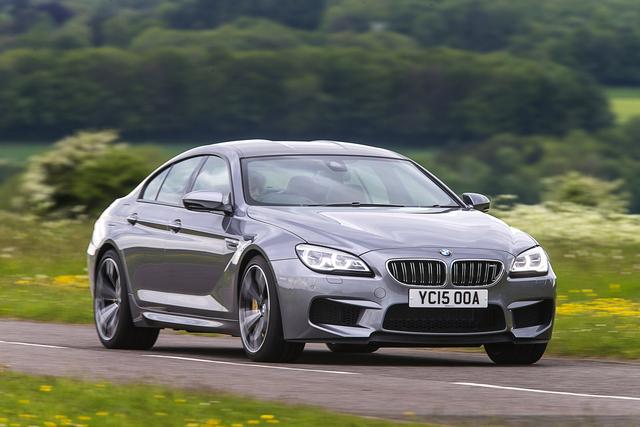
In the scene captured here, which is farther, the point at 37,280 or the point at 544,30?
the point at 544,30

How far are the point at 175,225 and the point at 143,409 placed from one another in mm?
4345

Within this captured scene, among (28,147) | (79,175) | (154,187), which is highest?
(154,187)

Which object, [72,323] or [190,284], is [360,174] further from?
[72,323]

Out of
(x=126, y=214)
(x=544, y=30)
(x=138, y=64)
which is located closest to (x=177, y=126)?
(x=138, y=64)

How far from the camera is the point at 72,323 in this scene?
1702 centimetres

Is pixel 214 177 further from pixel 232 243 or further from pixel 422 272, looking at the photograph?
pixel 422 272

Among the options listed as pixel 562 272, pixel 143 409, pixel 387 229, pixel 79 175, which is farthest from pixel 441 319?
pixel 79 175

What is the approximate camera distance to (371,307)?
417 inches

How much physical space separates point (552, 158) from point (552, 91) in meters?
15.8

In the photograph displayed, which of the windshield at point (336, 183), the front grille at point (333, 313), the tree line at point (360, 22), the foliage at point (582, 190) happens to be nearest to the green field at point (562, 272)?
the windshield at point (336, 183)

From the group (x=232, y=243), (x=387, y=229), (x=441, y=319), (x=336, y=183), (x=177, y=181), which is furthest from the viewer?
(x=177, y=181)

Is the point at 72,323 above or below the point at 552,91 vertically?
above

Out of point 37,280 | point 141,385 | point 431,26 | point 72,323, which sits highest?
point 141,385

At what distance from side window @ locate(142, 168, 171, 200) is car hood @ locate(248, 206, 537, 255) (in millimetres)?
1812
